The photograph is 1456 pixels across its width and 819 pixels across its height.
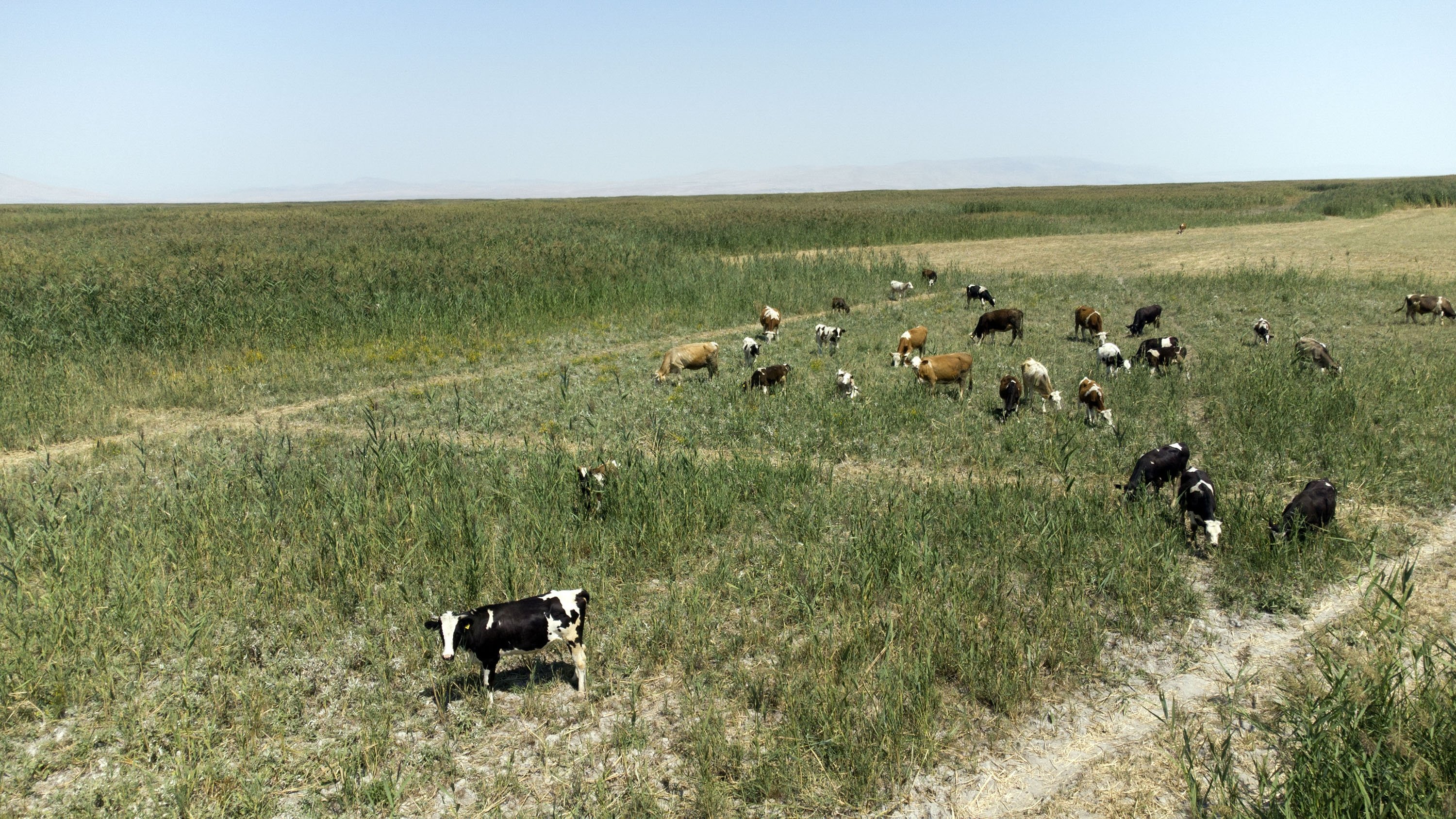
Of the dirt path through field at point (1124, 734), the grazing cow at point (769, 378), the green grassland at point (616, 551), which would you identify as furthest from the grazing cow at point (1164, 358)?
the dirt path through field at point (1124, 734)

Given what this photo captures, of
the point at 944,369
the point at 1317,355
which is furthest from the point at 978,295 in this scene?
the point at 1317,355

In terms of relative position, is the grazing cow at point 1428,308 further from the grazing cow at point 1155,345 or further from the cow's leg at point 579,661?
the cow's leg at point 579,661

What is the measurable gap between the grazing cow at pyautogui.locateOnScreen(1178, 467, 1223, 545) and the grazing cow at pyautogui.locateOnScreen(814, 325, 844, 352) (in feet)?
37.4

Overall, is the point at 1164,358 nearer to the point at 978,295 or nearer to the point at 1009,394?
the point at 1009,394

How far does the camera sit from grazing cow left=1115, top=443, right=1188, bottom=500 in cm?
898

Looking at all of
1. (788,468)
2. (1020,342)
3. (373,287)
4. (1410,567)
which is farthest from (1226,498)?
(373,287)

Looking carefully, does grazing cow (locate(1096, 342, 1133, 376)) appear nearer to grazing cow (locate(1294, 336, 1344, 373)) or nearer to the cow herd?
the cow herd

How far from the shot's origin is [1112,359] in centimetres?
1545

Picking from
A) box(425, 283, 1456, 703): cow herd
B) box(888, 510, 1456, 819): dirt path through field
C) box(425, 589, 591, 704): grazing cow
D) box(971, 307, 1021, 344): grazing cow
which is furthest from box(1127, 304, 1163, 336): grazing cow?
box(425, 589, 591, 704): grazing cow

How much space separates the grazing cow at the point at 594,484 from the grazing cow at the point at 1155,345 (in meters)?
11.9

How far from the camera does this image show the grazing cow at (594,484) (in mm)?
8859

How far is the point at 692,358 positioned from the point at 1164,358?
985 cm

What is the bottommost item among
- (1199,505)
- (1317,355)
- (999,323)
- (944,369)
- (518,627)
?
(518,627)

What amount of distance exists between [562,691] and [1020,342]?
633 inches
